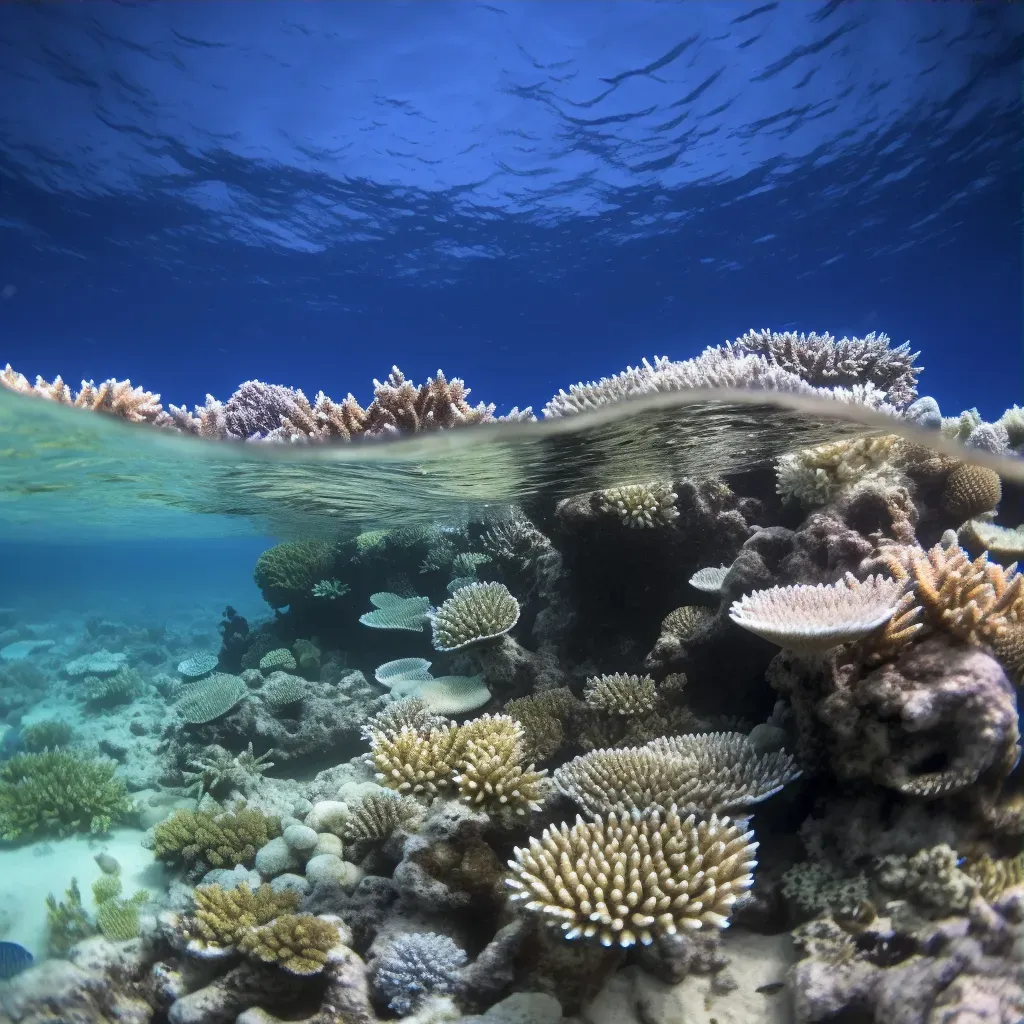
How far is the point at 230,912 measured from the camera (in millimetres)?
4707

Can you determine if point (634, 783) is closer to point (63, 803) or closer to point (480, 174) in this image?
point (63, 803)

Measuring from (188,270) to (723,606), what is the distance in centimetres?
3304

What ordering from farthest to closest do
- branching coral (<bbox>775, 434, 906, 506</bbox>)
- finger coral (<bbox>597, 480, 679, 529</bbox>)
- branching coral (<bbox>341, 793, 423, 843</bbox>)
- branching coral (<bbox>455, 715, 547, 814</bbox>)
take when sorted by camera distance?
finger coral (<bbox>597, 480, 679, 529</bbox>), branching coral (<bbox>775, 434, 906, 506</bbox>), branching coral (<bbox>341, 793, 423, 843</bbox>), branching coral (<bbox>455, 715, 547, 814</bbox>)

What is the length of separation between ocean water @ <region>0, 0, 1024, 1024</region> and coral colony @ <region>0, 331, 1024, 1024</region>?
3cm

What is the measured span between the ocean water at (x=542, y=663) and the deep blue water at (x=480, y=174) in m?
0.21

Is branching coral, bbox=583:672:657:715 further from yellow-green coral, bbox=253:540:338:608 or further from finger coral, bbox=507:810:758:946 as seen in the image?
yellow-green coral, bbox=253:540:338:608

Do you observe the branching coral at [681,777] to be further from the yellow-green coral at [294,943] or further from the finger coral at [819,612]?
the yellow-green coral at [294,943]

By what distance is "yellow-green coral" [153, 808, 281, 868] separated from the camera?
6.33 metres

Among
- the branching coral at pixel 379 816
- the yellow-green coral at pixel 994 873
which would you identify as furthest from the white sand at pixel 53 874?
the yellow-green coral at pixel 994 873

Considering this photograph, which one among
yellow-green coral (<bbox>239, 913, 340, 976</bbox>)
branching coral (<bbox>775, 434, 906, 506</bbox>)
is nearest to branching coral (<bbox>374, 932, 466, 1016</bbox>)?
yellow-green coral (<bbox>239, 913, 340, 976</bbox>)

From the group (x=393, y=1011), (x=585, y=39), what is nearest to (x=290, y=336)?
(x=585, y=39)

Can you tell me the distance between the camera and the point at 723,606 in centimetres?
626

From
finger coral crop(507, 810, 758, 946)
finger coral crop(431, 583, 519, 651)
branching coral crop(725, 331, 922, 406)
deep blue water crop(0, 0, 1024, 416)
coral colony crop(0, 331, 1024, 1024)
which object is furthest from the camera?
deep blue water crop(0, 0, 1024, 416)

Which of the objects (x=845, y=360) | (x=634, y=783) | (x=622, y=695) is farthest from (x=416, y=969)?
(x=845, y=360)
